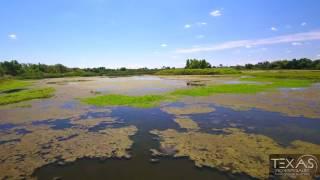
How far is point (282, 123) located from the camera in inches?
469

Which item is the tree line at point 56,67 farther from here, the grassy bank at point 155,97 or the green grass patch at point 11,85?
the grassy bank at point 155,97

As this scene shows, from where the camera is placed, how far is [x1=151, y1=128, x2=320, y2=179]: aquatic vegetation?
7.18 metres

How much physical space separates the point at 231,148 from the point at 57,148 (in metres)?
5.79

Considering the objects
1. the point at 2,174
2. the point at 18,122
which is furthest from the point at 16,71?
the point at 2,174

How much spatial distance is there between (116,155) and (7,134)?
18.8 feet

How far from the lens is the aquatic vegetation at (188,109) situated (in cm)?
1507

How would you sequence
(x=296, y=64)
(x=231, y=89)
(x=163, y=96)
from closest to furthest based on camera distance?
(x=163, y=96) → (x=231, y=89) → (x=296, y=64)

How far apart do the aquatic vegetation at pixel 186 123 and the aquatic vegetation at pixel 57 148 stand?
2.19 metres

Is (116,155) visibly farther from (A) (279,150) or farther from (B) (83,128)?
(A) (279,150)

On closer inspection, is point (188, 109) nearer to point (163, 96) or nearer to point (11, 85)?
point (163, 96)

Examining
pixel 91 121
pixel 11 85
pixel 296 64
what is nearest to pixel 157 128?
pixel 91 121

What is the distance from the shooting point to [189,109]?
16000 mm

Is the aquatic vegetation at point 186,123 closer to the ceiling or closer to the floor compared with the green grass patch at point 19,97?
closer to the floor

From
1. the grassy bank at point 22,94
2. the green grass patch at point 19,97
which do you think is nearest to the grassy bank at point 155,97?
the green grass patch at point 19,97
